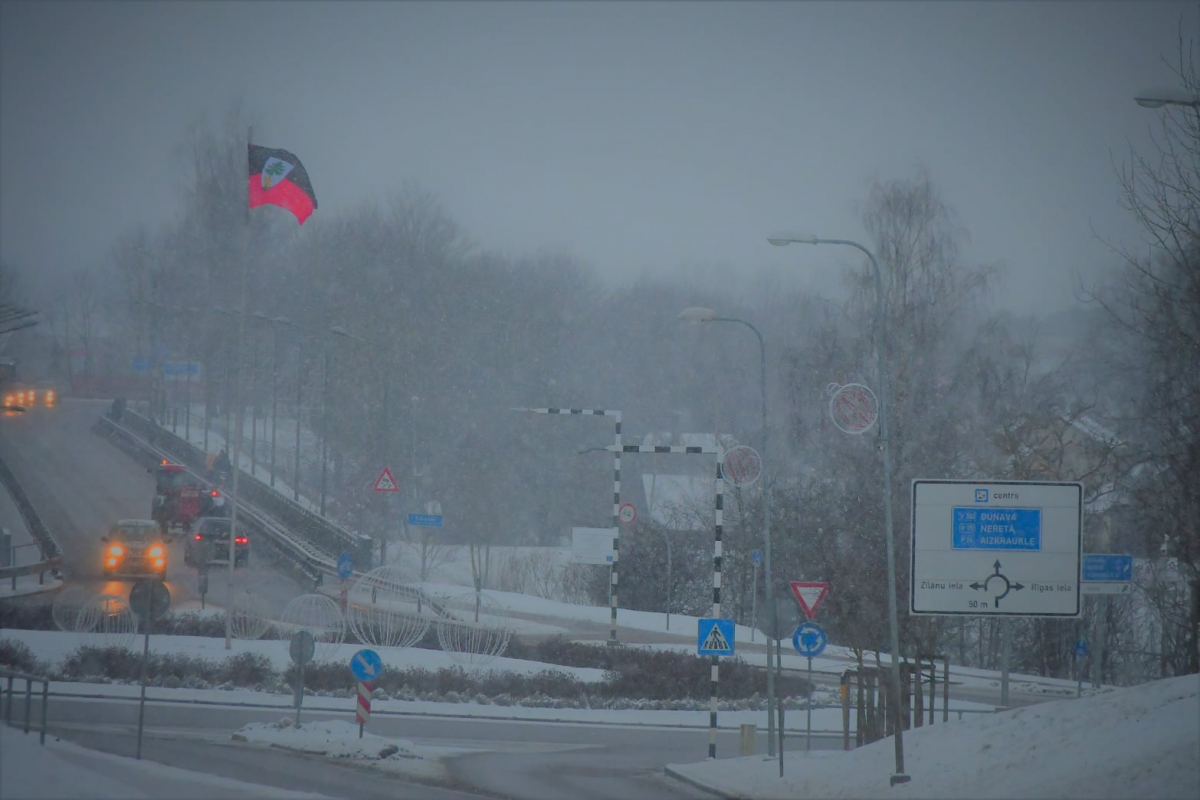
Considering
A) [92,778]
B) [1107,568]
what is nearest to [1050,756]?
[92,778]

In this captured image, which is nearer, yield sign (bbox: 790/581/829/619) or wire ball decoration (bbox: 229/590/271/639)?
yield sign (bbox: 790/581/829/619)

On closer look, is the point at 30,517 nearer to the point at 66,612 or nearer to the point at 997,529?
the point at 66,612

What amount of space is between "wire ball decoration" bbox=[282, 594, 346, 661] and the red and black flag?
9905 millimetres

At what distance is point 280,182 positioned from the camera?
78.9 feet

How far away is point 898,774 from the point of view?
11.1 meters

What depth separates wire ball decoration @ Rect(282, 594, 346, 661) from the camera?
82.6 feet

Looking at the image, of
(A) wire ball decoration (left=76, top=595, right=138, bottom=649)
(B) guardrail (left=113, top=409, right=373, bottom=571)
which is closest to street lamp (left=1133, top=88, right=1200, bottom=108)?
(A) wire ball decoration (left=76, top=595, right=138, bottom=649)

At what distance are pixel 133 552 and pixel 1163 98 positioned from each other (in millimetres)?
32846

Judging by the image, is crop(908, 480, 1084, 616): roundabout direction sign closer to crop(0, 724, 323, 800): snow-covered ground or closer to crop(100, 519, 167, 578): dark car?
crop(0, 724, 323, 800): snow-covered ground

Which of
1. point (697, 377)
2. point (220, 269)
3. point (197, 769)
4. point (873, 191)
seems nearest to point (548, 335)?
point (697, 377)

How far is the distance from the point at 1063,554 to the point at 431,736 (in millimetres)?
12377

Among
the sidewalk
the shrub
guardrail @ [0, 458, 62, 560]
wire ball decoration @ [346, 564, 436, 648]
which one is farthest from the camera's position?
guardrail @ [0, 458, 62, 560]

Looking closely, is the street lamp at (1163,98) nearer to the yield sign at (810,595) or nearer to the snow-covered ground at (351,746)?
the yield sign at (810,595)

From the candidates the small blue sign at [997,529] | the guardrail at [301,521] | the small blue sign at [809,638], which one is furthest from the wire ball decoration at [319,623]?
the small blue sign at [997,529]
